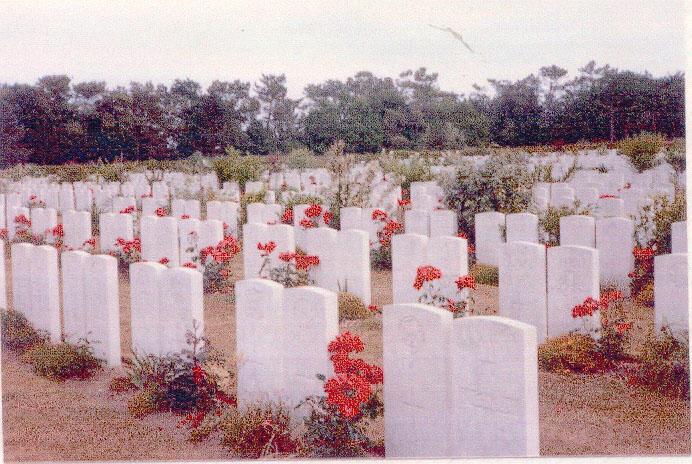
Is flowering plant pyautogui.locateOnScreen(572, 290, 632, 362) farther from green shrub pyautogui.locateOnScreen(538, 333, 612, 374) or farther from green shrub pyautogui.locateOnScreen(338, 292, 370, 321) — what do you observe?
green shrub pyautogui.locateOnScreen(338, 292, 370, 321)

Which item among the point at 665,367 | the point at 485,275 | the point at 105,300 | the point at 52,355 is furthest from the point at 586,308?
the point at 52,355

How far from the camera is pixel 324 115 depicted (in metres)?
34.9

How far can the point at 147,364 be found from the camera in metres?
5.08

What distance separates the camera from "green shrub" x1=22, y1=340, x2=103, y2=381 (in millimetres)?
5578

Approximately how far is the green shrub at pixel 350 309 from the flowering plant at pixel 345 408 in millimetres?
3158

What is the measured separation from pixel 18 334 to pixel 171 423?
2553mm

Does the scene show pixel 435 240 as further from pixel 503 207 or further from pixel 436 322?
pixel 503 207

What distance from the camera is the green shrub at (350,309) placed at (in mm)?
7074

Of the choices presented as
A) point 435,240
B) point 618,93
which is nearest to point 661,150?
point 618,93

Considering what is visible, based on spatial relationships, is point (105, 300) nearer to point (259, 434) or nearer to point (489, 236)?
point (259, 434)

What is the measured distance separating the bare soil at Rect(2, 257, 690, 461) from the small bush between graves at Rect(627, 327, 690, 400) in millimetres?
88

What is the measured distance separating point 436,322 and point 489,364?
37cm

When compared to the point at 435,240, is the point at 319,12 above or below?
above

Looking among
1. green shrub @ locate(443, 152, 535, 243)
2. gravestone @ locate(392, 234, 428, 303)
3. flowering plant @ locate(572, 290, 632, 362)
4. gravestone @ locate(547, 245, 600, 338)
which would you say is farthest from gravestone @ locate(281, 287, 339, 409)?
green shrub @ locate(443, 152, 535, 243)
